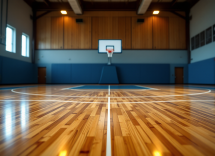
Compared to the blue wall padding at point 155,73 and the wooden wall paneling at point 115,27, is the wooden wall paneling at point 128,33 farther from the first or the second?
the blue wall padding at point 155,73

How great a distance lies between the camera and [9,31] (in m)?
9.02

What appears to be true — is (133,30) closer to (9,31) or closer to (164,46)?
(164,46)

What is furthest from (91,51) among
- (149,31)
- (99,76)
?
(149,31)

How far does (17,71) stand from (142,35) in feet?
30.5

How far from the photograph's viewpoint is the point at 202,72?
9.77 m

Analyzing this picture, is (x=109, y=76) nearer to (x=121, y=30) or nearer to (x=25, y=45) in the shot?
(x=121, y=30)

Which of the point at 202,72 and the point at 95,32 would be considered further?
the point at 95,32

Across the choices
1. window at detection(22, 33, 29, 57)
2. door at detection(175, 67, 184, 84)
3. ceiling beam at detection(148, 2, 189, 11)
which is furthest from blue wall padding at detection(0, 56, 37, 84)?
door at detection(175, 67, 184, 84)

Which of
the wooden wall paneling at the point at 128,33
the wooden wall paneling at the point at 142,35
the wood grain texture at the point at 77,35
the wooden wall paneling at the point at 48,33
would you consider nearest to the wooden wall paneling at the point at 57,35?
the wooden wall paneling at the point at 48,33

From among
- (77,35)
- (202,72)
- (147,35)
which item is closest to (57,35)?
(77,35)

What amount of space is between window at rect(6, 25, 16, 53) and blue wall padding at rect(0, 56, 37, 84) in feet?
2.51

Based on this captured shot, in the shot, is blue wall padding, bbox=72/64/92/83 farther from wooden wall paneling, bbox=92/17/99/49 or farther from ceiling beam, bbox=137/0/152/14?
ceiling beam, bbox=137/0/152/14

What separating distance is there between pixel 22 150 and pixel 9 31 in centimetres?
1044

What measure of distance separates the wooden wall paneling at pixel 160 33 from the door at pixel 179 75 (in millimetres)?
2032
